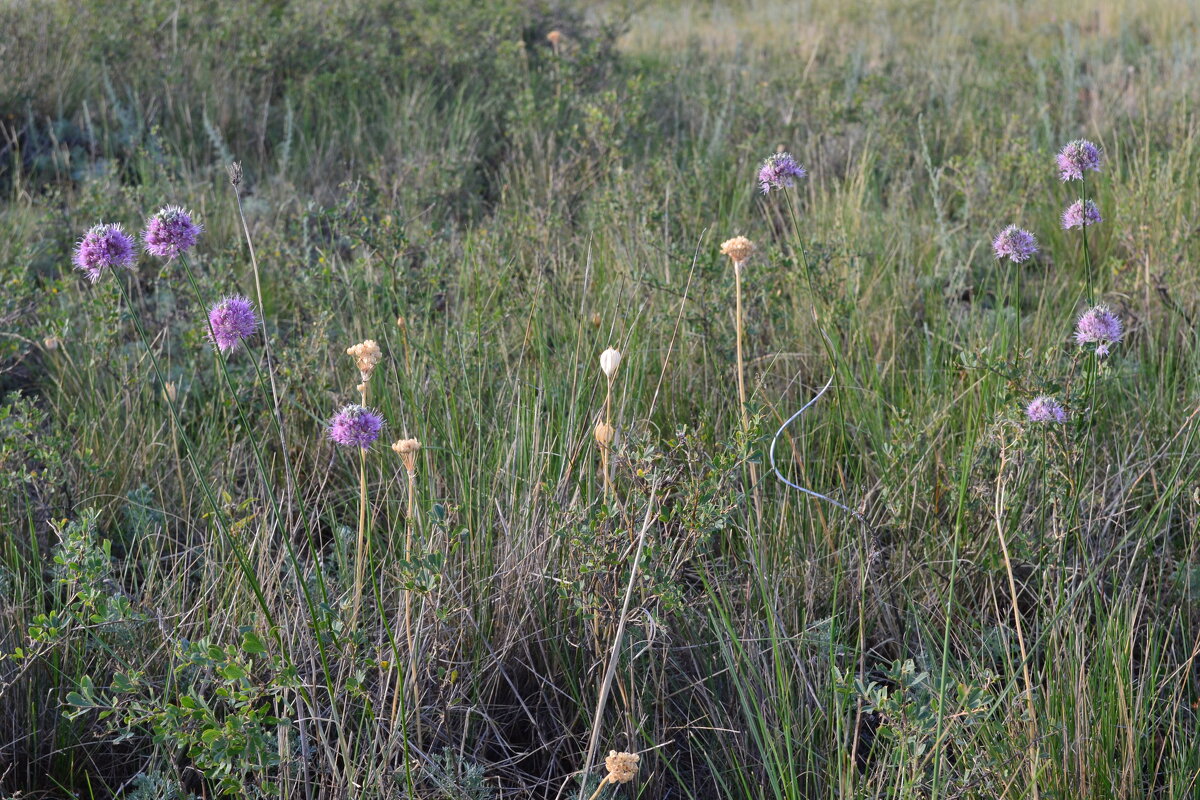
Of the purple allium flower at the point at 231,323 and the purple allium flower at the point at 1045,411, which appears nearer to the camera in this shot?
the purple allium flower at the point at 231,323

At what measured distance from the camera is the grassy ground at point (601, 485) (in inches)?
60.0

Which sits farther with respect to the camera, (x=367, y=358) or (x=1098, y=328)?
(x=1098, y=328)

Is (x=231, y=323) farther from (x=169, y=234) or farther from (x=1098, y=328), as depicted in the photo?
(x=1098, y=328)

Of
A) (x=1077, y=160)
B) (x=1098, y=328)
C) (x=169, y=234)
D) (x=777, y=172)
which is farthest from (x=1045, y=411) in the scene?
(x=169, y=234)

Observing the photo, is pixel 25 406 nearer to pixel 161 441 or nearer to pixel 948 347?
pixel 161 441

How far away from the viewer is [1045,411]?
1.74 meters

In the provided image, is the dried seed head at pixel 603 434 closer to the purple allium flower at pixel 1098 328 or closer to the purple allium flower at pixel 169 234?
the purple allium flower at pixel 169 234

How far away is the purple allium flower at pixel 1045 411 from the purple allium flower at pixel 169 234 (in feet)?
4.44

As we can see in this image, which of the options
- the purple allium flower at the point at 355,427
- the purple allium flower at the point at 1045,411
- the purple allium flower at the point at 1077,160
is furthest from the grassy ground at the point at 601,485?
the purple allium flower at the point at 1077,160

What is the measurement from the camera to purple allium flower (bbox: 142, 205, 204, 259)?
1.49m

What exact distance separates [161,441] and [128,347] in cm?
61

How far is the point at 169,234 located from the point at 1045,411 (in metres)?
1.40

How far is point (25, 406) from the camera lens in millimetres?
2277

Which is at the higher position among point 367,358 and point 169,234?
point 169,234
